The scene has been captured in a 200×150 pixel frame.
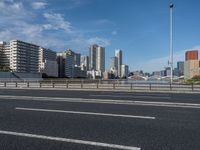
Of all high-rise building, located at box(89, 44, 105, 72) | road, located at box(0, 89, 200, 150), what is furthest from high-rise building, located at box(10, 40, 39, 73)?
road, located at box(0, 89, 200, 150)

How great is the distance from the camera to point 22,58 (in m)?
150

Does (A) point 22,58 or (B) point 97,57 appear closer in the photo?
(A) point 22,58

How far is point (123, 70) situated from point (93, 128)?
526 feet

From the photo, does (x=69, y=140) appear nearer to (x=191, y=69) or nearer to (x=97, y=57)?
(x=191, y=69)

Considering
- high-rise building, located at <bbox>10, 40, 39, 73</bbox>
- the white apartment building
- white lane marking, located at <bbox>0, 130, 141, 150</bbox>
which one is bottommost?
white lane marking, located at <bbox>0, 130, 141, 150</bbox>

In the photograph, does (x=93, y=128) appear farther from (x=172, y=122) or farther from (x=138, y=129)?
(x=172, y=122)

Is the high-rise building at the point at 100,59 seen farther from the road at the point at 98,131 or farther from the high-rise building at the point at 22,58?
the road at the point at 98,131

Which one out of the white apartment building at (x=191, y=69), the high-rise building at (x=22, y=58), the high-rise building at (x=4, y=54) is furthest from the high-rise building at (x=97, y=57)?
the white apartment building at (x=191, y=69)

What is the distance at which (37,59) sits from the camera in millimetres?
162875

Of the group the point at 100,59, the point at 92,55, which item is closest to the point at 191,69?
the point at 100,59

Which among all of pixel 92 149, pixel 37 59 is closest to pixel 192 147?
pixel 92 149

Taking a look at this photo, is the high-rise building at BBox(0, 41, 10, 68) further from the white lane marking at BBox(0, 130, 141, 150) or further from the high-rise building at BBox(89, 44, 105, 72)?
the white lane marking at BBox(0, 130, 141, 150)

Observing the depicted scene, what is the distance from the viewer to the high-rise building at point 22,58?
146250mm

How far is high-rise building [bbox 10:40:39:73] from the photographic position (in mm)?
146250
